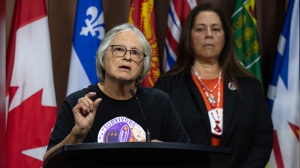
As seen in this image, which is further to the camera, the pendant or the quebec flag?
the quebec flag

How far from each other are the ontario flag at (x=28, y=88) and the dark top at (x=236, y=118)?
2.30 ft

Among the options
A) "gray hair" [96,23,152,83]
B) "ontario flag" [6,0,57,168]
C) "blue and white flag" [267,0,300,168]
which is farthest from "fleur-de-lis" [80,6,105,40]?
"gray hair" [96,23,152,83]

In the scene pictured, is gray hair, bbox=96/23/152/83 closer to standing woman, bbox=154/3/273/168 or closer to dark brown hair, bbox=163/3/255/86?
standing woman, bbox=154/3/273/168

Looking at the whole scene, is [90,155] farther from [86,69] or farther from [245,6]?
[245,6]

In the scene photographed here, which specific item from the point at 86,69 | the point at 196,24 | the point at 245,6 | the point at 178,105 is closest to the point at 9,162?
the point at 86,69

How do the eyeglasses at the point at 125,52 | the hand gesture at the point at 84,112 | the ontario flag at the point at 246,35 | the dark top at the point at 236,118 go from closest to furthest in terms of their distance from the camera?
the hand gesture at the point at 84,112 → the eyeglasses at the point at 125,52 → the dark top at the point at 236,118 → the ontario flag at the point at 246,35

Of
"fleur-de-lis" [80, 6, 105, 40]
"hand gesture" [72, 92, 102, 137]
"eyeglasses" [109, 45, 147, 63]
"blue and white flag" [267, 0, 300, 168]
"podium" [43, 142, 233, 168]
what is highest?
"fleur-de-lis" [80, 6, 105, 40]

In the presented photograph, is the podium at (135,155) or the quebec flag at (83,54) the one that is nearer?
the podium at (135,155)

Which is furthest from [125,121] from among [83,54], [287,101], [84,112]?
[287,101]

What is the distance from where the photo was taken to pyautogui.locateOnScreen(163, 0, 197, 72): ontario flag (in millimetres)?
4258

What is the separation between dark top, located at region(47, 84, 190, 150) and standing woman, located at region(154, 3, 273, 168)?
92 centimetres

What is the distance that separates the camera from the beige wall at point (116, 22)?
4.17m

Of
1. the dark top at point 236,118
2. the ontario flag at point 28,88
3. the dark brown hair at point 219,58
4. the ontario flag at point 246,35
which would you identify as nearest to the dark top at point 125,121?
the dark top at point 236,118

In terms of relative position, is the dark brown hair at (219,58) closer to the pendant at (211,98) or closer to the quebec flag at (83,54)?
the pendant at (211,98)
